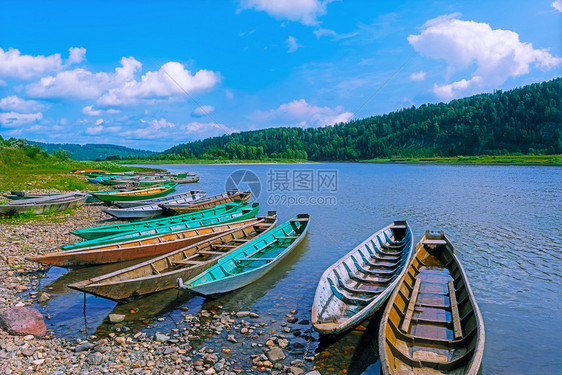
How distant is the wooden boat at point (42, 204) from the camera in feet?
72.2

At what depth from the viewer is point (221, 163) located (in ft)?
602

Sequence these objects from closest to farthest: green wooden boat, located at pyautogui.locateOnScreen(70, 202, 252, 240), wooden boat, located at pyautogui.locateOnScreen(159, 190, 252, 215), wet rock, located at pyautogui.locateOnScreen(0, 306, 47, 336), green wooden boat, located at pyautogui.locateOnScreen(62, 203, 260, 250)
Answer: wet rock, located at pyautogui.locateOnScreen(0, 306, 47, 336), green wooden boat, located at pyautogui.locateOnScreen(62, 203, 260, 250), green wooden boat, located at pyautogui.locateOnScreen(70, 202, 252, 240), wooden boat, located at pyautogui.locateOnScreen(159, 190, 252, 215)

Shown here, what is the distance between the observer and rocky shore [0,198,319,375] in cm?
744

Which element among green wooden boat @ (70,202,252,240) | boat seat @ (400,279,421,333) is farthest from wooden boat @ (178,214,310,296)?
green wooden boat @ (70,202,252,240)

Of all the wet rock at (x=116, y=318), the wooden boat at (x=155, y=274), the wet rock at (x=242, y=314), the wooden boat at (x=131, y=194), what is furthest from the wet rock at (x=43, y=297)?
the wooden boat at (x=131, y=194)

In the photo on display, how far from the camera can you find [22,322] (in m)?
8.60

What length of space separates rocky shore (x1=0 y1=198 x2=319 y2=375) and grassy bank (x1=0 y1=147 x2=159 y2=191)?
1222 inches

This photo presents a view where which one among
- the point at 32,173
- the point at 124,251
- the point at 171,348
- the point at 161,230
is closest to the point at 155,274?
the point at 171,348

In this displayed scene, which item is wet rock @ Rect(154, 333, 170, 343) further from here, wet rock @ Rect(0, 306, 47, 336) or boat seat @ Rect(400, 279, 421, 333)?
boat seat @ Rect(400, 279, 421, 333)

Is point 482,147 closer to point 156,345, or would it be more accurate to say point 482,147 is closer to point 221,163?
point 221,163

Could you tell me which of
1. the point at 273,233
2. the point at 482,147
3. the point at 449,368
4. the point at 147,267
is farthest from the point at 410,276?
the point at 482,147

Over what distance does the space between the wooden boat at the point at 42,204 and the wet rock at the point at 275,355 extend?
21607 millimetres

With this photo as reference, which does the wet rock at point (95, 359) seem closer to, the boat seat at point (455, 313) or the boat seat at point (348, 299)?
the boat seat at point (348, 299)

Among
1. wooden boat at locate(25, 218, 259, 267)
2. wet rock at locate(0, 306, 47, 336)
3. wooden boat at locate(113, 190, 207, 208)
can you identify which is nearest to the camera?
wet rock at locate(0, 306, 47, 336)
